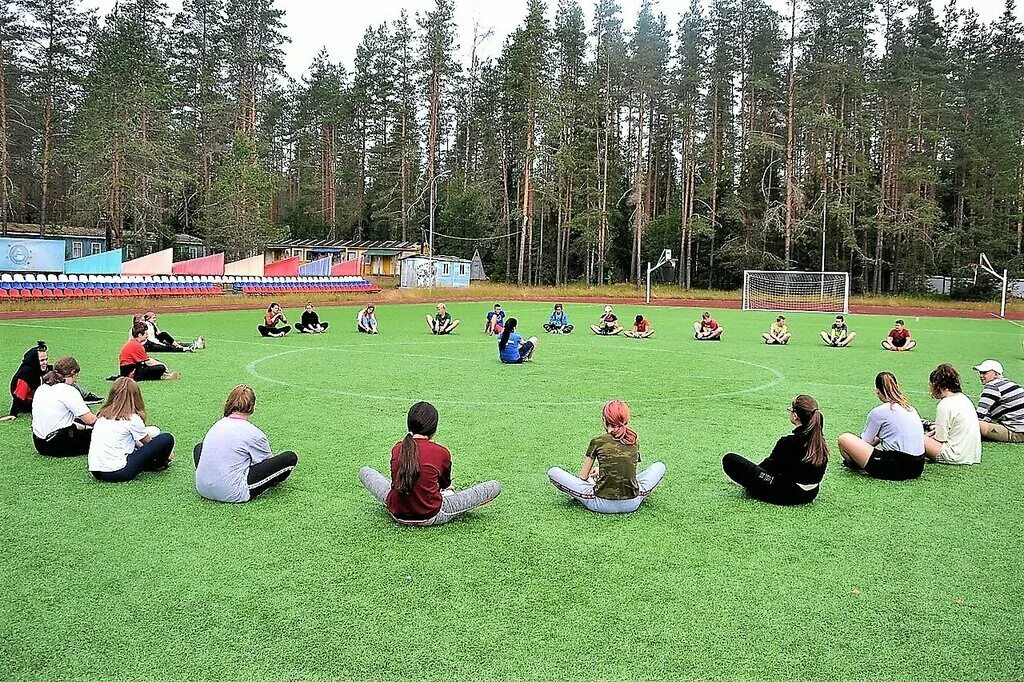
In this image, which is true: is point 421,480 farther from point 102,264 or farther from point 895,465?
point 102,264

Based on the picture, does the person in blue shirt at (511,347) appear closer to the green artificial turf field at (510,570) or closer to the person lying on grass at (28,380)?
the green artificial turf field at (510,570)

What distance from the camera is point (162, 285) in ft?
133

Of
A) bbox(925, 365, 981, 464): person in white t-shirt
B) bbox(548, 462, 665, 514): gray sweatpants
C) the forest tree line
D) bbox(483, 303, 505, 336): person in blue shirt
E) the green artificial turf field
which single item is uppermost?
the forest tree line

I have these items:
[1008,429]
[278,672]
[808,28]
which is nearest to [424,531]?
[278,672]

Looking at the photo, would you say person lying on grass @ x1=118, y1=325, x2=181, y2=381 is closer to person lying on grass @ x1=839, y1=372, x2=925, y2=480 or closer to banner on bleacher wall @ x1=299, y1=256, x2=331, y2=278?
person lying on grass @ x1=839, y1=372, x2=925, y2=480

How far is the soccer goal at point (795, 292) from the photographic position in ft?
148

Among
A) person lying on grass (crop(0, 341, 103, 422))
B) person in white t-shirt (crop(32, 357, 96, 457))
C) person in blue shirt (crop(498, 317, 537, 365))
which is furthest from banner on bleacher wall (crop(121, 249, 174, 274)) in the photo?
person in white t-shirt (crop(32, 357, 96, 457))

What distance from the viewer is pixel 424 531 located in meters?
6.57

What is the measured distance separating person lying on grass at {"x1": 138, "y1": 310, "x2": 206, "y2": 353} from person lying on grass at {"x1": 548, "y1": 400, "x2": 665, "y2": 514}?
12428 mm

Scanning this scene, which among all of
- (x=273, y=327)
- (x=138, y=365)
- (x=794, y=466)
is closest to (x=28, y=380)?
(x=138, y=365)

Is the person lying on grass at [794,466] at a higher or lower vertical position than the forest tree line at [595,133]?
lower

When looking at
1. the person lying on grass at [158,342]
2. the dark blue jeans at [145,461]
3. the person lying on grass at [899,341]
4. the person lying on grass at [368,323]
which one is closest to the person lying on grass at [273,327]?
the person lying on grass at [368,323]

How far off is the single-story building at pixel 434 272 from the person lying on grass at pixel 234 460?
49.3m

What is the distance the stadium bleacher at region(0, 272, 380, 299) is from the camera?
114 feet
